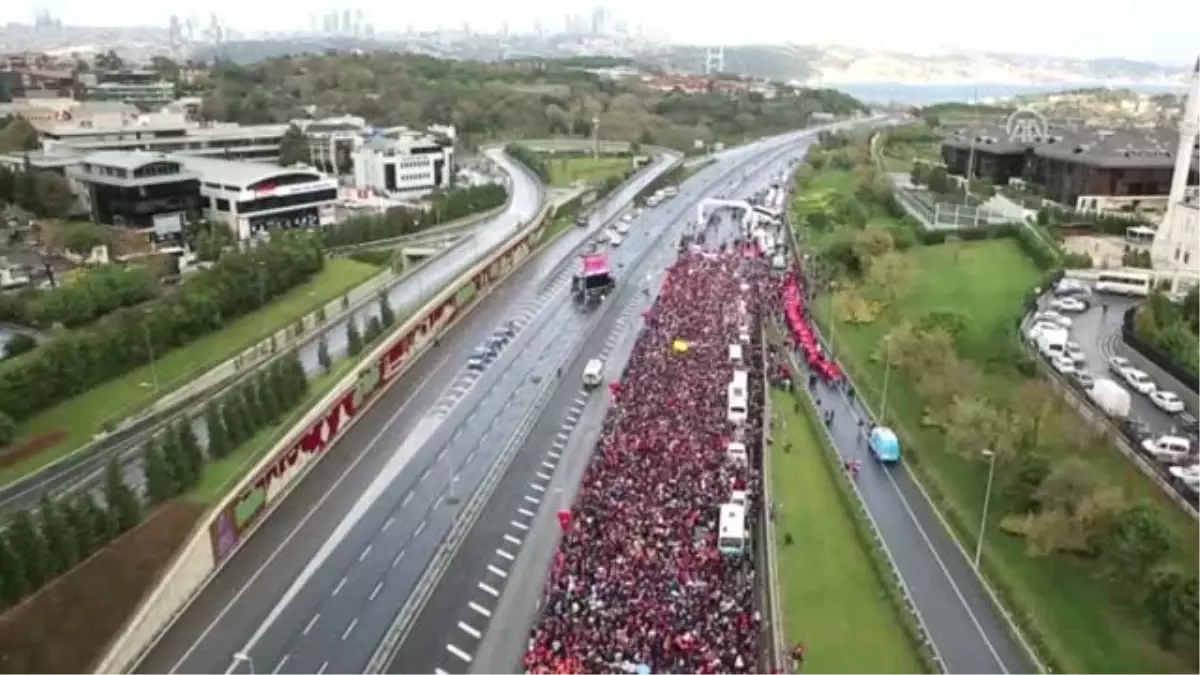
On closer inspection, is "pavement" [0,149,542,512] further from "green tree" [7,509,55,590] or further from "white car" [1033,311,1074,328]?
"white car" [1033,311,1074,328]

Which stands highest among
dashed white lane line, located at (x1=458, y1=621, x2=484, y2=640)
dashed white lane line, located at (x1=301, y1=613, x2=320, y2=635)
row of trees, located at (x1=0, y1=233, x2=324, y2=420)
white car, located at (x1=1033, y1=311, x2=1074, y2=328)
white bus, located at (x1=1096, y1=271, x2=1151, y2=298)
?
white bus, located at (x1=1096, y1=271, x2=1151, y2=298)

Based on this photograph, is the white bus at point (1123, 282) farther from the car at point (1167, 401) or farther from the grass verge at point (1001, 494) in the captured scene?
the car at point (1167, 401)

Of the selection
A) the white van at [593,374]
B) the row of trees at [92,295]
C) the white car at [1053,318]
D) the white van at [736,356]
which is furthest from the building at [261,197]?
the white car at [1053,318]

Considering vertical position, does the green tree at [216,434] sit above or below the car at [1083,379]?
below

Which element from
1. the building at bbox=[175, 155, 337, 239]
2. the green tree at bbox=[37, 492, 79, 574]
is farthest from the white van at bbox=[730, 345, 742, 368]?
the building at bbox=[175, 155, 337, 239]

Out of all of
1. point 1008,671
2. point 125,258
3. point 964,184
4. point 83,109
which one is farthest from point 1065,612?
point 83,109

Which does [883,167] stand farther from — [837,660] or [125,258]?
[837,660]
